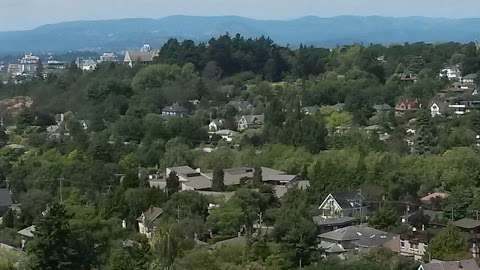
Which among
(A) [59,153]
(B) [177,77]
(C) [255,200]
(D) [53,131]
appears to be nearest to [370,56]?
(B) [177,77]

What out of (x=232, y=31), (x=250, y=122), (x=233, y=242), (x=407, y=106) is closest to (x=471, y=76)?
(x=407, y=106)

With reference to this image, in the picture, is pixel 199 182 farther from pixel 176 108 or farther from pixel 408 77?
pixel 408 77

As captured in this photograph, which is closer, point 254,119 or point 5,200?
point 5,200

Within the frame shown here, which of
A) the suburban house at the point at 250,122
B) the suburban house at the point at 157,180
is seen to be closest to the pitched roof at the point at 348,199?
the suburban house at the point at 157,180

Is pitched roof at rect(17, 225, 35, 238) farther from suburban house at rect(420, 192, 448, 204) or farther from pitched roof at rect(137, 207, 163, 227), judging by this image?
suburban house at rect(420, 192, 448, 204)

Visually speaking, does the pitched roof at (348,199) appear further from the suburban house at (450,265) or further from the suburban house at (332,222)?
the suburban house at (450,265)

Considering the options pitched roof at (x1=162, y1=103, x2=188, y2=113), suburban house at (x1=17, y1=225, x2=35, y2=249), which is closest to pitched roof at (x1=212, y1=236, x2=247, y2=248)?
suburban house at (x1=17, y1=225, x2=35, y2=249)

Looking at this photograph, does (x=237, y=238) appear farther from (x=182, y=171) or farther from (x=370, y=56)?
(x=370, y=56)
